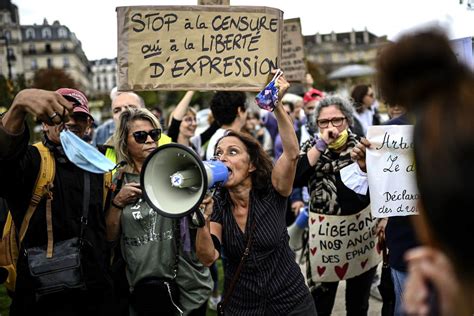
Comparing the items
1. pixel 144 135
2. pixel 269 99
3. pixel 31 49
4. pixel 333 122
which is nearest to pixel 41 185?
pixel 144 135

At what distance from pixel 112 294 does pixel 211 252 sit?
55cm

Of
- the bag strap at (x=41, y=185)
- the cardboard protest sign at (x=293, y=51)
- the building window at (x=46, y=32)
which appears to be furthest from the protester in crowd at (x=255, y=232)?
the building window at (x=46, y=32)

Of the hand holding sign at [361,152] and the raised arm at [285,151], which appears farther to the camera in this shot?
the hand holding sign at [361,152]

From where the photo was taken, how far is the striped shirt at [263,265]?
332 centimetres

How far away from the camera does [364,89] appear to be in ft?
25.5

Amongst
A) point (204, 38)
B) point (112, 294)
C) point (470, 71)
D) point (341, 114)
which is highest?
point (204, 38)

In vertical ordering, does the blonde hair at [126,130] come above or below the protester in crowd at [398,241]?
above

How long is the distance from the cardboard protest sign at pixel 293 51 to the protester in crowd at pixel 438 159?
5341 millimetres

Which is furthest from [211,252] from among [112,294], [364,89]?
[364,89]

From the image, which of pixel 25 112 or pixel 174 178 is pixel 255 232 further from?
pixel 25 112

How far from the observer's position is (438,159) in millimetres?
1175

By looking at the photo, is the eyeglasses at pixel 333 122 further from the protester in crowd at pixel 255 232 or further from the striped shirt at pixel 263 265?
the striped shirt at pixel 263 265

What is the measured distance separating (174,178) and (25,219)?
29.1 inches

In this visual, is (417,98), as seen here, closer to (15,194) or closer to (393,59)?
(393,59)
